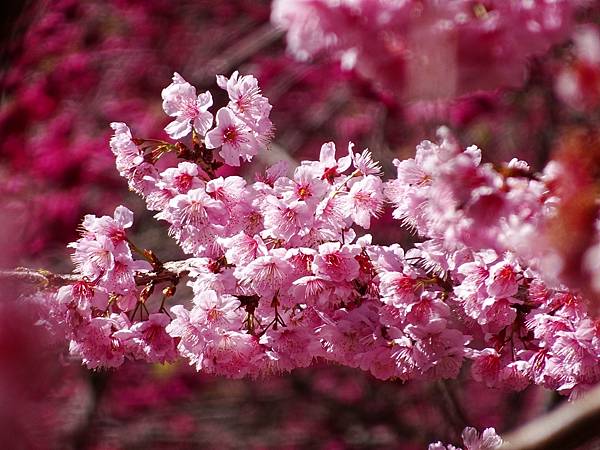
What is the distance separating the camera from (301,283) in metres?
1.65

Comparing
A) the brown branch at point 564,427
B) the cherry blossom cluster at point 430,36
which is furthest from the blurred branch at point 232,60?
the brown branch at point 564,427

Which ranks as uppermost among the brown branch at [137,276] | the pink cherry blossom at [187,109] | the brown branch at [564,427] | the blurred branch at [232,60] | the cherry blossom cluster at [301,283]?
the brown branch at [564,427]

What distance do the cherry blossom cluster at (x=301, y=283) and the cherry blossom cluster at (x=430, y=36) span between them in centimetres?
41

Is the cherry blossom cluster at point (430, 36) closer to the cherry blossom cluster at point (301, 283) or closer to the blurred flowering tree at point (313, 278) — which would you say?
the blurred flowering tree at point (313, 278)

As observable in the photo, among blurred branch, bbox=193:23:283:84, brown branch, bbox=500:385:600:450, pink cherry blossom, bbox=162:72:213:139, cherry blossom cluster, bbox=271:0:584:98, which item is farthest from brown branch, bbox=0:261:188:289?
blurred branch, bbox=193:23:283:84

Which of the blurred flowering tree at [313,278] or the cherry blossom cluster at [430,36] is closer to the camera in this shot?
the cherry blossom cluster at [430,36]

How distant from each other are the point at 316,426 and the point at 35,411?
447cm

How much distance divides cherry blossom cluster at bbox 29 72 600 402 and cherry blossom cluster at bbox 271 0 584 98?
1.33 feet

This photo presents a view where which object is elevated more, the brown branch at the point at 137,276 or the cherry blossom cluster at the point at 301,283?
the cherry blossom cluster at the point at 301,283

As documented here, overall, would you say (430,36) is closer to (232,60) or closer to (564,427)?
(564,427)

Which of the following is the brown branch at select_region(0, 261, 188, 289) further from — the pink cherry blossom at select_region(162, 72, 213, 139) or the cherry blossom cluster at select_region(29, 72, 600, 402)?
the pink cherry blossom at select_region(162, 72, 213, 139)

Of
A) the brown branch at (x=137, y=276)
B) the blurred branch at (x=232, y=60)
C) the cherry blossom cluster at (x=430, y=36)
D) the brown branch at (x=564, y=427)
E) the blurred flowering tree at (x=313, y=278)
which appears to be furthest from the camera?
the blurred branch at (x=232, y=60)

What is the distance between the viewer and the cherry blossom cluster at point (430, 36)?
1.14m

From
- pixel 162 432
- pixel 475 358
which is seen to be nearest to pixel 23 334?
pixel 475 358
